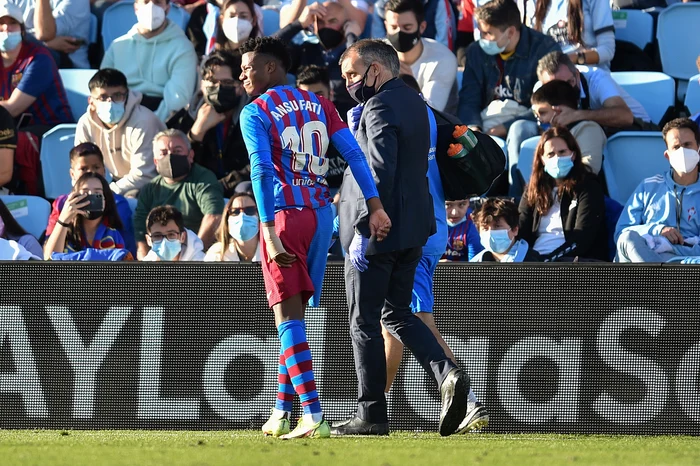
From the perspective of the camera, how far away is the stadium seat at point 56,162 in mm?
10242

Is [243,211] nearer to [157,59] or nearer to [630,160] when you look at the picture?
[157,59]

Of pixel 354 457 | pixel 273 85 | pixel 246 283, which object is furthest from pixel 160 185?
pixel 354 457

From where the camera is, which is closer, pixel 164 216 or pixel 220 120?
pixel 164 216

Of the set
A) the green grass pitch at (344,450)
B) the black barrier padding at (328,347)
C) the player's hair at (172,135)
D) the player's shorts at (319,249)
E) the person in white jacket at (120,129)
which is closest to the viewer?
the green grass pitch at (344,450)

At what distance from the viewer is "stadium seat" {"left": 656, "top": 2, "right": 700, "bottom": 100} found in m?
10.8

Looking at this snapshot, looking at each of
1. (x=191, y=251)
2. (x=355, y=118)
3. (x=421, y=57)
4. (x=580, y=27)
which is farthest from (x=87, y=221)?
(x=580, y=27)

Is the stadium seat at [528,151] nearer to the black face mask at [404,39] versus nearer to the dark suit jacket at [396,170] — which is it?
the black face mask at [404,39]

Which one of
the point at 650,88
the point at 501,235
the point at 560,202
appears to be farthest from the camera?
the point at 650,88

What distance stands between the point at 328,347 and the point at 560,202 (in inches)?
112

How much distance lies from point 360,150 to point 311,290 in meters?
0.72

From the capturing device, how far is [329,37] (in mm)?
10570

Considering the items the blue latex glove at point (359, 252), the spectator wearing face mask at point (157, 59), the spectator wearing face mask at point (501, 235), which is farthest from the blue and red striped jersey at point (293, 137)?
the spectator wearing face mask at point (157, 59)

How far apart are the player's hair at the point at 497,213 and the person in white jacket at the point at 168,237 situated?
2098 millimetres

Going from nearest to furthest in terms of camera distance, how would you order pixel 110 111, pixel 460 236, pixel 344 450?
pixel 344 450 < pixel 460 236 < pixel 110 111
